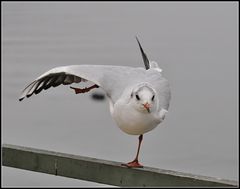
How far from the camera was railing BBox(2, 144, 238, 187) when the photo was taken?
141 cm

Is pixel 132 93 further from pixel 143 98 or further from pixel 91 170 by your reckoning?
pixel 91 170

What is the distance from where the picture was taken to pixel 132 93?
1640mm

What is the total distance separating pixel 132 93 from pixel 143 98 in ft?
0.16

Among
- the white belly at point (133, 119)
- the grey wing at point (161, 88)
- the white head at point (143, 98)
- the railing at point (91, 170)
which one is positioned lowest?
the railing at point (91, 170)

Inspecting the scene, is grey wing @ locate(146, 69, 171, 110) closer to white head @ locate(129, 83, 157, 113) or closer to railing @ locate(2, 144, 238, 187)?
white head @ locate(129, 83, 157, 113)

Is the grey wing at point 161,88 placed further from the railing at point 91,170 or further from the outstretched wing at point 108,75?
the railing at point 91,170

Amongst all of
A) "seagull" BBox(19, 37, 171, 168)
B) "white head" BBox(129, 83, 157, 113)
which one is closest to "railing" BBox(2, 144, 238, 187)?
"seagull" BBox(19, 37, 171, 168)

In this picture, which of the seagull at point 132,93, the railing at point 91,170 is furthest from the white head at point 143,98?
the railing at point 91,170

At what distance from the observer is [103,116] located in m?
4.95

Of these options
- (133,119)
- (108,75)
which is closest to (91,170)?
(133,119)

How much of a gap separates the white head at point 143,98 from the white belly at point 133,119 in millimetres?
18

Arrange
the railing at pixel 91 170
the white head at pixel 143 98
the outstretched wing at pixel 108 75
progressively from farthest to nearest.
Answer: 1. the outstretched wing at pixel 108 75
2. the white head at pixel 143 98
3. the railing at pixel 91 170

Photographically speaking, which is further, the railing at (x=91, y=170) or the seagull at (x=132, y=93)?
the seagull at (x=132, y=93)

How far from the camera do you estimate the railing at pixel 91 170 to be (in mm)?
1412
